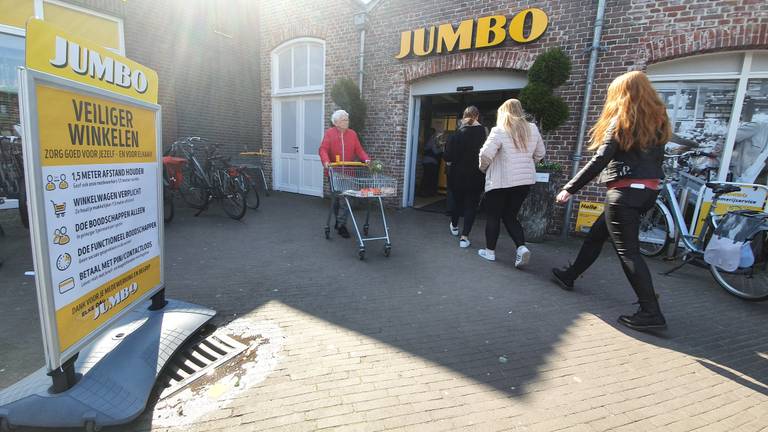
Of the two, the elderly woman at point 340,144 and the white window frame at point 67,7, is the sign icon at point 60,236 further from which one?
the white window frame at point 67,7

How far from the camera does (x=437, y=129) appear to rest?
9.95m

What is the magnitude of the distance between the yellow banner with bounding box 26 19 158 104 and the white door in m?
6.60

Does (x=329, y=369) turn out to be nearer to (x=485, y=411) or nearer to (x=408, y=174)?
(x=485, y=411)

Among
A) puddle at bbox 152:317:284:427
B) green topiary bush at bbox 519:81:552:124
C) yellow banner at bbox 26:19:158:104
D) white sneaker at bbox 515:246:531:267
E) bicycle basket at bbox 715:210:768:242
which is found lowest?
puddle at bbox 152:317:284:427

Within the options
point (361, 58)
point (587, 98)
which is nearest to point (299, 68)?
point (361, 58)

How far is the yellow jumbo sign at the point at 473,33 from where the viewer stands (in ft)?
19.2

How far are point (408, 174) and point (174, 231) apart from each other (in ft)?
15.0

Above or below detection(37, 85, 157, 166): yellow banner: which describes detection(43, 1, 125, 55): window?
above

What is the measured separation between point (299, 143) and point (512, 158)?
21.1 ft

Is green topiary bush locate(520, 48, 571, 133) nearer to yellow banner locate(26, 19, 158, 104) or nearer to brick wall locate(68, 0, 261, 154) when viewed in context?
yellow banner locate(26, 19, 158, 104)

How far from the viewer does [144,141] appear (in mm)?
2428

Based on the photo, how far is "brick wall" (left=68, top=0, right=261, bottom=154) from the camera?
812 cm

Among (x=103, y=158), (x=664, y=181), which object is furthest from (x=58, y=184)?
(x=664, y=181)

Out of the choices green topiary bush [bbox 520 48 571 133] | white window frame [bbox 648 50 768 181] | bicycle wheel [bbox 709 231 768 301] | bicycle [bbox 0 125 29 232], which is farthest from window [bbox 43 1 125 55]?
bicycle wheel [bbox 709 231 768 301]
